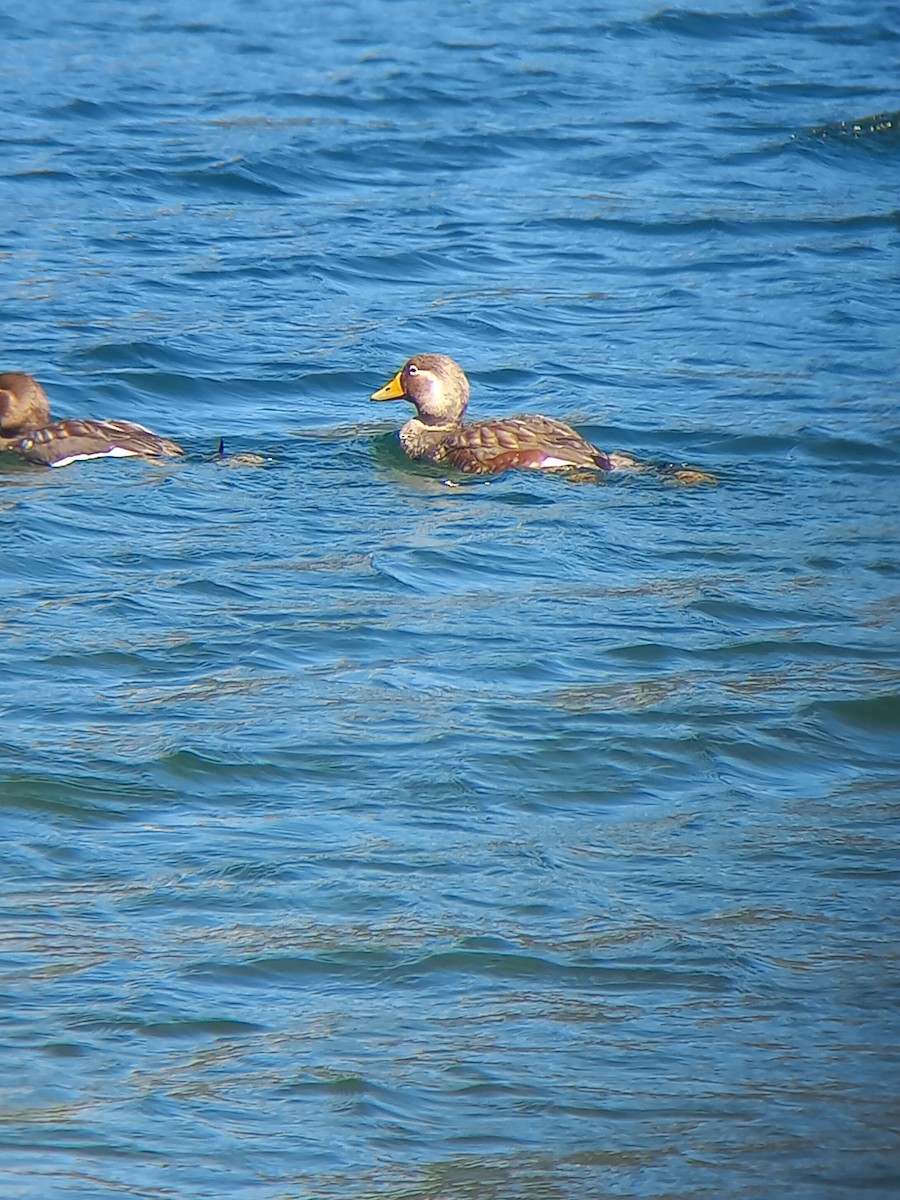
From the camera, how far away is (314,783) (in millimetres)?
7289

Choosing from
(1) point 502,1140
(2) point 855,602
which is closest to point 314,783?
(1) point 502,1140

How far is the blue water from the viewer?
5445 mm

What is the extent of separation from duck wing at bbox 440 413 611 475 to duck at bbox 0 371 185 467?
5.11ft

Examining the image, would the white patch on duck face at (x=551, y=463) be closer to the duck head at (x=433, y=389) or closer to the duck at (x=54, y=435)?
the duck head at (x=433, y=389)

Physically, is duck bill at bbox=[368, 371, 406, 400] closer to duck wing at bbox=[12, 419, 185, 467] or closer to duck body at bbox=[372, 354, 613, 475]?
duck body at bbox=[372, 354, 613, 475]

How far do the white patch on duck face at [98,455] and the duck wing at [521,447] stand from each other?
181 cm

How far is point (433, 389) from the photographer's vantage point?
11.4m

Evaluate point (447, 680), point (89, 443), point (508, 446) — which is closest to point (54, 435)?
point (89, 443)

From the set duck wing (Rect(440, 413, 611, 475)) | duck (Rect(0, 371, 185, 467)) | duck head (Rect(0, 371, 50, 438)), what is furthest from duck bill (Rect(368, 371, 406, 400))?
duck head (Rect(0, 371, 50, 438))

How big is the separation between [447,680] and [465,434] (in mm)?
3234

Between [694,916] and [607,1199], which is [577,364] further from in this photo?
[607,1199]

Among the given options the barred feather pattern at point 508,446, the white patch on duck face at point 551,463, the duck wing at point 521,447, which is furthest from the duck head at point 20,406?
the white patch on duck face at point 551,463

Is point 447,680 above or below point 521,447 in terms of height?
below

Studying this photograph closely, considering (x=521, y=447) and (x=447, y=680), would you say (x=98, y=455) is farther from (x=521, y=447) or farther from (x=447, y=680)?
Result: (x=447, y=680)
